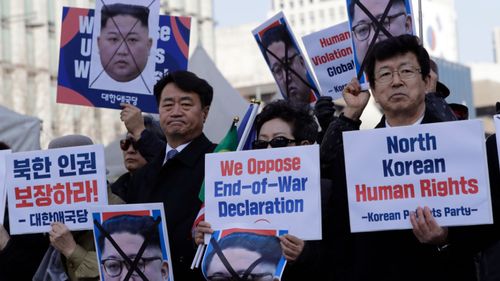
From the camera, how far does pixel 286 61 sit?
21.4ft

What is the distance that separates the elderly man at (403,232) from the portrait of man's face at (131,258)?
0.81 m

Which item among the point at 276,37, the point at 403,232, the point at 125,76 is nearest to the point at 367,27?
the point at 276,37

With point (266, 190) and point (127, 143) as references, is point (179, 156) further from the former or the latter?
point (127, 143)

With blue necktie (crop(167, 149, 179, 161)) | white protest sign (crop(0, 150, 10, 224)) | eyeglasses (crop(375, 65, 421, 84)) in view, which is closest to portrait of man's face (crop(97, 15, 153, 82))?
white protest sign (crop(0, 150, 10, 224))

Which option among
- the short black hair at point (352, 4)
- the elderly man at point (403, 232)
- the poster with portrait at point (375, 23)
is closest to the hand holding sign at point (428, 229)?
the elderly man at point (403, 232)

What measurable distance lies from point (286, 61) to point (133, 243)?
2162mm

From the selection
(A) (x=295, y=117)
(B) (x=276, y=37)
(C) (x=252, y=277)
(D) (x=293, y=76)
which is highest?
(B) (x=276, y=37)

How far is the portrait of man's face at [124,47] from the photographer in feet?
21.3

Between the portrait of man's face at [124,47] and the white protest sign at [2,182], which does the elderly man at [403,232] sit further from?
the portrait of man's face at [124,47]

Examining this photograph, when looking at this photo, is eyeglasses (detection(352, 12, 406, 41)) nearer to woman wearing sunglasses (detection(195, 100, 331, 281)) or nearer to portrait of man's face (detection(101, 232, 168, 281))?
woman wearing sunglasses (detection(195, 100, 331, 281))

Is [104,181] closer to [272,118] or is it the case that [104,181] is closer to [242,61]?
[272,118]

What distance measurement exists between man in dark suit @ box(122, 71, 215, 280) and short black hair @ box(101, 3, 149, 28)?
54.6 inches

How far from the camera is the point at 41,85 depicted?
45.6 meters

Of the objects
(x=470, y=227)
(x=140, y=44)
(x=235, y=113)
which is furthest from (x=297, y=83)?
(x=235, y=113)
